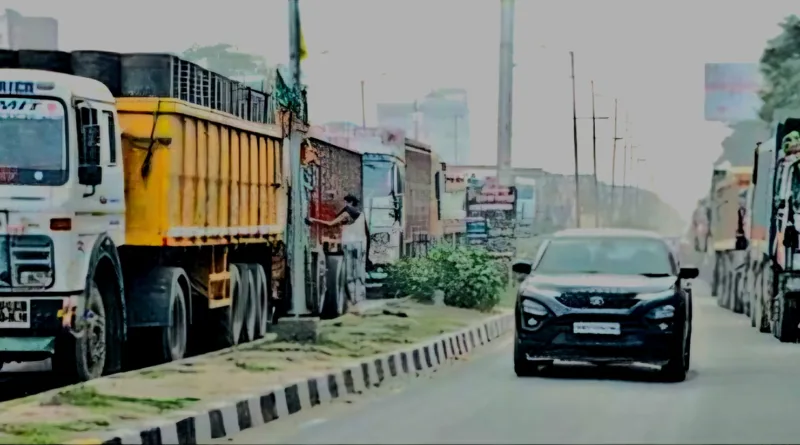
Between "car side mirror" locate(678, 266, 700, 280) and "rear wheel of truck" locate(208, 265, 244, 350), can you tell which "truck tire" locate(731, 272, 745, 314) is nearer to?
"rear wheel of truck" locate(208, 265, 244, 350)

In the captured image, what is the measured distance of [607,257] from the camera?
18203mm

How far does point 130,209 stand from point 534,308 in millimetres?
4221

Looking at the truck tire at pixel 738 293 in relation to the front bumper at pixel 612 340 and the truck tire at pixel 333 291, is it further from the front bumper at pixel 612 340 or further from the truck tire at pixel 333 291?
the front bumper at pixel 612 340

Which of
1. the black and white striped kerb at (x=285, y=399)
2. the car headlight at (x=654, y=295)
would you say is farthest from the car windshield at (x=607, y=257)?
the black and white striped kerb at (x=285, y=399)

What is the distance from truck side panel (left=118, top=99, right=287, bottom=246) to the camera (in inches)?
707

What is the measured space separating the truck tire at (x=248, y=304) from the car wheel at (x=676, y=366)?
6.79 m

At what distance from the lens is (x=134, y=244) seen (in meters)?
17.9

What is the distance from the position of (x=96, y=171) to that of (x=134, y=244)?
2.40 m

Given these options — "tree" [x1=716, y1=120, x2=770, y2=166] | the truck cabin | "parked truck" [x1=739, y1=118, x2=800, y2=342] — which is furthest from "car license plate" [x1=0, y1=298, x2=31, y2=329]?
"tree" [x1=716, y1=120, x2=770, y2=166]

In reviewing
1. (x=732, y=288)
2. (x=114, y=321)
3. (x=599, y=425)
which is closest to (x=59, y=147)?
(x=114, y=321)

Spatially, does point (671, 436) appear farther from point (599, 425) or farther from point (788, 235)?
point (788, 235)

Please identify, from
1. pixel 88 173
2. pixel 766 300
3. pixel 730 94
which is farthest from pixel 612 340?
pixel 730 94

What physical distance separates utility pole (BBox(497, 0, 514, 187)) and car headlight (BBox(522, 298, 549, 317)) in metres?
26.8

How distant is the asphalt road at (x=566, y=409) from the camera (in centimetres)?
1211
